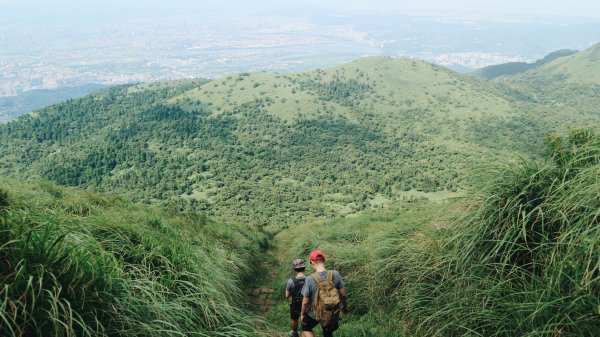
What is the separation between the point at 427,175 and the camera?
76875 mm

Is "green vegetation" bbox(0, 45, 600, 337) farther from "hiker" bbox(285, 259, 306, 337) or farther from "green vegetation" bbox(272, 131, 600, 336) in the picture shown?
"hiker" bbox(285, 259, 306, 337)

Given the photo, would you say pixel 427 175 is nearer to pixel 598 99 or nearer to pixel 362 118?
pixel 362 118

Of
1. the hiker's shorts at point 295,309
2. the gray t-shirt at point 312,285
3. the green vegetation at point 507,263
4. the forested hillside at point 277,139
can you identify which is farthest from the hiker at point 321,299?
the forested hillside at point 277,139

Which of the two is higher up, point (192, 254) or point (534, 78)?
point (192, 254)

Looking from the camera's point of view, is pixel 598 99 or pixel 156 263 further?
pixel 598 99

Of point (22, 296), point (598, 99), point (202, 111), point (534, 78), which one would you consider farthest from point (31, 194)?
point (534, 78)

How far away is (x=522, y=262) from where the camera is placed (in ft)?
14.9

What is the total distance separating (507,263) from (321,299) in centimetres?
236

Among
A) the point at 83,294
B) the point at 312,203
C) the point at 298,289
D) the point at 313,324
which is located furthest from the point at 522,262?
the point at 312,203

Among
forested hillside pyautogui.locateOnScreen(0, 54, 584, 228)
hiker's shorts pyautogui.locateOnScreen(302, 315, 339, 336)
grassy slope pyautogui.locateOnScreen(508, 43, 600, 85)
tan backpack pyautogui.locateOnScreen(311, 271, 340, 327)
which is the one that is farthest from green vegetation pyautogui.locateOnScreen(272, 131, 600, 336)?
grassy slope pyautogui.locateOnScreen(508, 43, 600, 85)

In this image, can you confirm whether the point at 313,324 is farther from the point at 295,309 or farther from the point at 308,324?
the point at 295,309

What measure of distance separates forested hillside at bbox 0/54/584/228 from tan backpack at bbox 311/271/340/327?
39870 mm

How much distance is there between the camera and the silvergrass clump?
350 centimetres

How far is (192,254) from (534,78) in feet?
772
